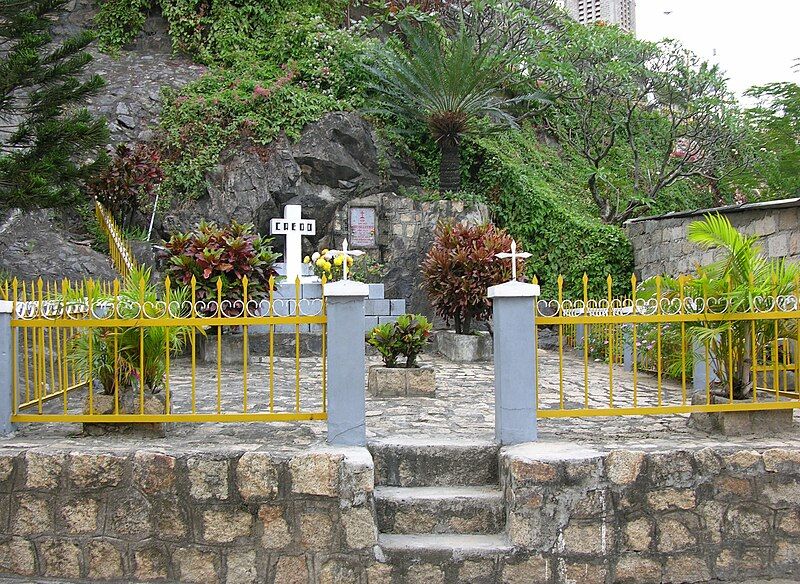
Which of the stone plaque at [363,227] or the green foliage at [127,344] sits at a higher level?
the stone plaque at [363,227]

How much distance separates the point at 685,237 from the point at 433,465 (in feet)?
27.6

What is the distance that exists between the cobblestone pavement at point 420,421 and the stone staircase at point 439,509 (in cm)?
27

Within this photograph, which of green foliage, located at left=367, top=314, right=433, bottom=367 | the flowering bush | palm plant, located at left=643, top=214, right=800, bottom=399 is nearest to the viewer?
palm plant, located at left=643, top=214, right=800, bottom=399

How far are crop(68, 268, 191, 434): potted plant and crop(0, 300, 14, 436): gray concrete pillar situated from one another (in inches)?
15.3

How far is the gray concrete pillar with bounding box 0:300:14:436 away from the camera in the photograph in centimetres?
466

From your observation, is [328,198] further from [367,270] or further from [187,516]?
[187,516]

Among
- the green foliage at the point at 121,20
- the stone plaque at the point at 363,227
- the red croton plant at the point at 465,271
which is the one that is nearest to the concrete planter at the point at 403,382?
the red croton plant at the point at 465,271

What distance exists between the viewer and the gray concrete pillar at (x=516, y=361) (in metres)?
4.47

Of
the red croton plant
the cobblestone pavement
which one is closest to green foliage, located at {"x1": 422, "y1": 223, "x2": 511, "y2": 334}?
the red croton plant

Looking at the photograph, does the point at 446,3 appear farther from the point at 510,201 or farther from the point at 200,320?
the point at 200,320

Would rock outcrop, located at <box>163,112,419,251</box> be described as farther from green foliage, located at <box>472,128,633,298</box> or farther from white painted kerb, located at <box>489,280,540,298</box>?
white painted kerb, located at <box>489,280,540,298</box>

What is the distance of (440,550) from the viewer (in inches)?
157

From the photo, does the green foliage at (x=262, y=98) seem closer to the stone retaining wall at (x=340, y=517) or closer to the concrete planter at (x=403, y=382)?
the concrete planter at (x=403, y=382)

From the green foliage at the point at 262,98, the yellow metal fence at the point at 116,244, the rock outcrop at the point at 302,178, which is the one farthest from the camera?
the green foliage at the point at 262,98
